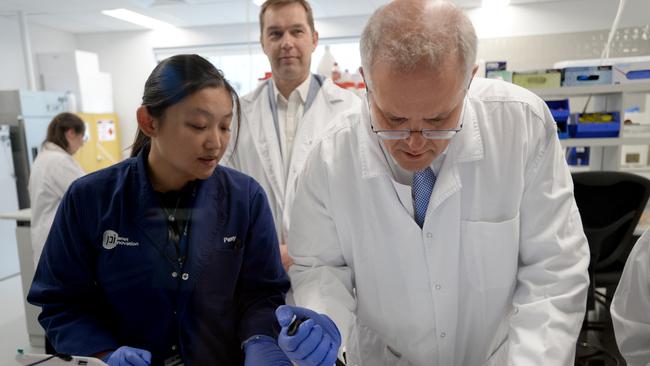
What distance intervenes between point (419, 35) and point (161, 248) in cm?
71

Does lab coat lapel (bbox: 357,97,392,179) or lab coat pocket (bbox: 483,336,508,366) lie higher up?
lab coat lapel (bbox: 357,97,392,179)

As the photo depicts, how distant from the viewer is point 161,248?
3.38ft

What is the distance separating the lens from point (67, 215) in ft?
3.34

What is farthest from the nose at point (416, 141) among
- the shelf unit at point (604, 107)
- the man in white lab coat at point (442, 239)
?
the shelf unit at point (604, 107)

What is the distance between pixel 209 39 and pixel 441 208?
686 cm

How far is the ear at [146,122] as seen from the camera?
1026 mm

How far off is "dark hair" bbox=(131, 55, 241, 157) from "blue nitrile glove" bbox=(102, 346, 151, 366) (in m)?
0.50

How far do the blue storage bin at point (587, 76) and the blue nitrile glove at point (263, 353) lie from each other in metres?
2.25

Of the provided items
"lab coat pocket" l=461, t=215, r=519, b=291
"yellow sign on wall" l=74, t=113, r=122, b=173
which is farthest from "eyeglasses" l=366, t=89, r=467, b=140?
"yellow sign on wall" l=74, t=113, r=122, b=173

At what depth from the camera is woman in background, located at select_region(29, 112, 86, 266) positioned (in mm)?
2805

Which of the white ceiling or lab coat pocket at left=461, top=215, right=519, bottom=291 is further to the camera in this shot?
the white ceiling

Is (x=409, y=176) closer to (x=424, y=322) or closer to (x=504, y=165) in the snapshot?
(x=504, y=165)

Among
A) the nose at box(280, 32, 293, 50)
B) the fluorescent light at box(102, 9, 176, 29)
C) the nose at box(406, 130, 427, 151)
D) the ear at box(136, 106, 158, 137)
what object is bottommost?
the nose at box(406, 130, 427, 151)

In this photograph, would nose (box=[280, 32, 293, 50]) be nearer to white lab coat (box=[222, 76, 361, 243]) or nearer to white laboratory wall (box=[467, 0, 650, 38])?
white lab coat (box=[222, 76, 361, 243])
